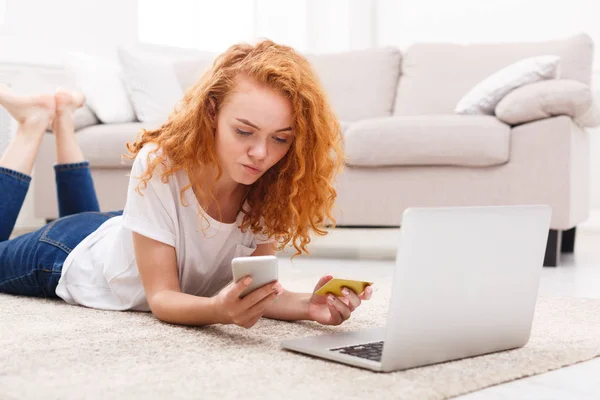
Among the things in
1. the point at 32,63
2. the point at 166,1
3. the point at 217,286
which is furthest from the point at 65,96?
the point at 166,1

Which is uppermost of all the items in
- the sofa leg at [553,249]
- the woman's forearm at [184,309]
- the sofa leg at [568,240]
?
the woman's forearm at [184,309]

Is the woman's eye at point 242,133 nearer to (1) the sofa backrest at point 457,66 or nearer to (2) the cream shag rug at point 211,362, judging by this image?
(2) the cream shag rug at point 211,362

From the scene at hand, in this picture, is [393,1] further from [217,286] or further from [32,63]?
[217,286]

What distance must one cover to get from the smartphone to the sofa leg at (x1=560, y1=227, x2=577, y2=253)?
242 centimetres

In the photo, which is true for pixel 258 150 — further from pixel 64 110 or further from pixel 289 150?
pixel 64 110

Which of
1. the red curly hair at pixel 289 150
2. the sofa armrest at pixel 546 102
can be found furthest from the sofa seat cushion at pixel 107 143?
the red curly hair at pixel 289 150

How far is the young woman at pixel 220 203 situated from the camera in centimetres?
136

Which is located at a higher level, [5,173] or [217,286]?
[5,173]

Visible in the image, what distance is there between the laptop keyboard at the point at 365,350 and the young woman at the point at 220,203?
10 cm

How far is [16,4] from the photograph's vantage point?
13.1ft

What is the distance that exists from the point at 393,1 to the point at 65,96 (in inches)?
174

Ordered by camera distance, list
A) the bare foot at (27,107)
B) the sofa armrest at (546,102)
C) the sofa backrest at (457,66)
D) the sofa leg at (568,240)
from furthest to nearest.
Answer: the sofa backrest at (457,66) → the sofa leg at (568,240) → the sofa armrest at (546,102) → the bare foot at (27,107)

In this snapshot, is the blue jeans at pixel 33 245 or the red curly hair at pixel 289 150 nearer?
the red curly hair at pixel 289 150

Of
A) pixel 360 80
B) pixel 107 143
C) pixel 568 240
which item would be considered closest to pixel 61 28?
pixel 107 143
